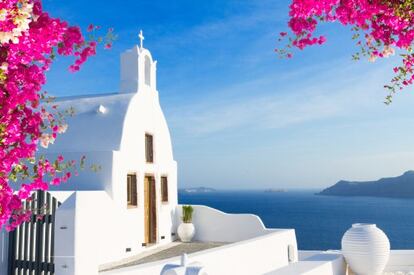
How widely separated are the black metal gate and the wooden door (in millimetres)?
6033

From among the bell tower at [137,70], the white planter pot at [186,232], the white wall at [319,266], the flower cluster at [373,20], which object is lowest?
the white wall at [319,266]

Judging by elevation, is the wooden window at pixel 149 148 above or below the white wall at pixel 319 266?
above

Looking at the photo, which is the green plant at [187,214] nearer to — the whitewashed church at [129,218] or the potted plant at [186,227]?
the potted plant at [186,227]

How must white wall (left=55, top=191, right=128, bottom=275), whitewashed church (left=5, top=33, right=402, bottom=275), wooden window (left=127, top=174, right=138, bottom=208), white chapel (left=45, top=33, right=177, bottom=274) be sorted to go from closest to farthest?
white wall (left=55, top=191, right=128, bottom=275)
whitewashed church (left=5, top=33, right=402, bottom=275)
white chapel (left=45, top=33, right=177, bottom=274)
wooden window (left=127, top=174, right=138, bottom=208)

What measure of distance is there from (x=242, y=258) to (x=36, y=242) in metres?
4.78

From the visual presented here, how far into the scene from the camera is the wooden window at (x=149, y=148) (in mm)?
15538

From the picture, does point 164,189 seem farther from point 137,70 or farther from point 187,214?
point 137,70

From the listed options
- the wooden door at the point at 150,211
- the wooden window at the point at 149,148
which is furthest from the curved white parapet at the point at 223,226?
the wooden window at the point at 149,148

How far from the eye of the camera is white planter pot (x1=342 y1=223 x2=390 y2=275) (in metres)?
9.35

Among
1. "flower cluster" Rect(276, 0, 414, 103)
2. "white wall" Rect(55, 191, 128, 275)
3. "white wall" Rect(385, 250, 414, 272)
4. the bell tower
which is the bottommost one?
"white wall" Rect(385, 250, 414, 272)

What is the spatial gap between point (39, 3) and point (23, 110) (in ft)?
2.80

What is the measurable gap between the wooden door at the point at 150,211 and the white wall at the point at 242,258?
14.5ft

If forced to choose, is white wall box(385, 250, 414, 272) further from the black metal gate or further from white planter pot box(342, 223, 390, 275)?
the black metal gate

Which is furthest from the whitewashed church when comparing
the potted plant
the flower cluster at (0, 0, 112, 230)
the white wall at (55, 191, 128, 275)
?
the flower cluster at (0, 0, 112, 230)
